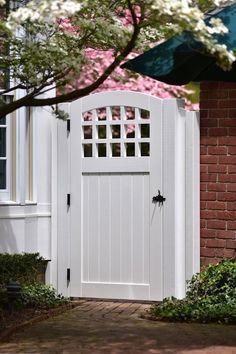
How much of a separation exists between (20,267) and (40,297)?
0.36m

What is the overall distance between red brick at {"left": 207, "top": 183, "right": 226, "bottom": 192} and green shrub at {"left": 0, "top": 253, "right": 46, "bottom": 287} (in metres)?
1.93

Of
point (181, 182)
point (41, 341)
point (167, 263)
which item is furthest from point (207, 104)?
point (41, 341)

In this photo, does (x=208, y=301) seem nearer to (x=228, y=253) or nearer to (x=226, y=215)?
(x=228, y=253)

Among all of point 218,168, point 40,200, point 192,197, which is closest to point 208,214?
point 192,197

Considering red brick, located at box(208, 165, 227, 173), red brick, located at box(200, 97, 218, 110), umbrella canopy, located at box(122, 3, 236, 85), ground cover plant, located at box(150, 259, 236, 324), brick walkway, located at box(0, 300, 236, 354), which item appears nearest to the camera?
brick walkway, located at box(0, 300, 236, 354)

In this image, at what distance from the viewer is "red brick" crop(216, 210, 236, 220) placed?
8.87 metres

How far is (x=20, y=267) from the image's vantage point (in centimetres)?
869

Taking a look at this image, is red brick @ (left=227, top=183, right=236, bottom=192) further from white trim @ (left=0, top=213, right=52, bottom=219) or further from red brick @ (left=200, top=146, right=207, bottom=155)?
white trim @ (left=0, top=213, right=52, bottom=219)

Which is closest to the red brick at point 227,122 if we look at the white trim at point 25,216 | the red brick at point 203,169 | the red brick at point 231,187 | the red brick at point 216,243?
the red brick at point 203,169

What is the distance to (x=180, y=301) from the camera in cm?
848

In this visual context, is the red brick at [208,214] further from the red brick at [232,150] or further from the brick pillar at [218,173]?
the red brick at [232,150]

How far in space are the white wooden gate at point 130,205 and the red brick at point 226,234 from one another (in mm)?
250

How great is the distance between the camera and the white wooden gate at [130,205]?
8891mm

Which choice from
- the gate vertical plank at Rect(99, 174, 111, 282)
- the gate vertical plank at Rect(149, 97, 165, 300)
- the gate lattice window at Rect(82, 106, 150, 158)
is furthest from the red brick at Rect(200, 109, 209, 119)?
the gate vertical plank at Rect(99, 174, 111, 282)
